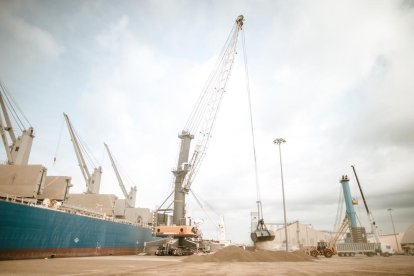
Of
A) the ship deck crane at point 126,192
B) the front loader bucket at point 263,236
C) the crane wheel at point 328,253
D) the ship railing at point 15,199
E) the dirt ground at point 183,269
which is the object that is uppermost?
the ship deck crane at point 126,192

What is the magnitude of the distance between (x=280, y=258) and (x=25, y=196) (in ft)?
95.4

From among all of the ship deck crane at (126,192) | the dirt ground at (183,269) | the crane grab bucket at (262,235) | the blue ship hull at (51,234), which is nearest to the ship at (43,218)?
the blue ship hull at (51,234)

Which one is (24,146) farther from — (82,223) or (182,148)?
(182,148)

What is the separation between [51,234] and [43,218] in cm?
224

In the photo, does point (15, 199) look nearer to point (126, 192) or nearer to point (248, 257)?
point (248, 257)

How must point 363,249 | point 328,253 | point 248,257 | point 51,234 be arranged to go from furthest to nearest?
point 363,249 → point 328,253 → point 51,234 → point 248,257

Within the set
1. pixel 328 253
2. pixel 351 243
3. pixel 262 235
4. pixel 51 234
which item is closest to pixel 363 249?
pixel 351 243

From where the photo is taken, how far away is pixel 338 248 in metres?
41.5

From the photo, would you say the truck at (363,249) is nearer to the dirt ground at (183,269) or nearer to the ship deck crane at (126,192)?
the dirt ground at (183,269)

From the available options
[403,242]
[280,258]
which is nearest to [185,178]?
[280,258]

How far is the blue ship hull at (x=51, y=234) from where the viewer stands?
2159 cm

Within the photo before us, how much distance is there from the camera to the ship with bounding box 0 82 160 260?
22.4 m

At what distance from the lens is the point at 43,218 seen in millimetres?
25578

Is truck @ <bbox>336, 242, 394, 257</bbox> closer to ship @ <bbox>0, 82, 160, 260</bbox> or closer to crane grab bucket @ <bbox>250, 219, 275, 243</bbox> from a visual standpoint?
crane grab bucket @ <bbox>250, 219, 275, 243</bbox>
